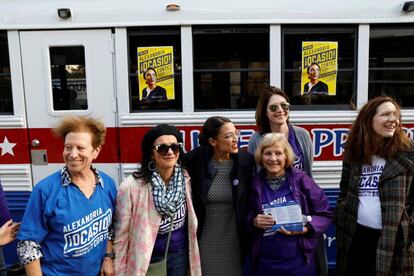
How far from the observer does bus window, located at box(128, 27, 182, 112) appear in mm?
2971

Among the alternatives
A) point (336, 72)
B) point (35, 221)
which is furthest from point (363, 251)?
point (35, 221)

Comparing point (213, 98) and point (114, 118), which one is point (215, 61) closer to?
point (213, 98)

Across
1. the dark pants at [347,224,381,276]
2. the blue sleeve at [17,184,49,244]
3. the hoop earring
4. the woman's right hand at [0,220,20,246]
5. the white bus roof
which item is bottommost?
the dark pants at [347,224,381,276]

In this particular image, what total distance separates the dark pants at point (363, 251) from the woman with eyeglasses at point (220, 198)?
57 centimetres

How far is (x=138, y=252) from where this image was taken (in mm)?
1850

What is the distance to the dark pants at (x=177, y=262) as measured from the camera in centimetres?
197

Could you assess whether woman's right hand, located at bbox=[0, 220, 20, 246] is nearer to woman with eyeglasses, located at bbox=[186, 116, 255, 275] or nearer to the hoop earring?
the hoop earring

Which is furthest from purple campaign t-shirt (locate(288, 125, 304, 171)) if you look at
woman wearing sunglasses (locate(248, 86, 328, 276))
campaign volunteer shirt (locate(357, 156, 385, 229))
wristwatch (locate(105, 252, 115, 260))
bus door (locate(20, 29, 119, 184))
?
bus door (locate(20, 29, 119, 184))

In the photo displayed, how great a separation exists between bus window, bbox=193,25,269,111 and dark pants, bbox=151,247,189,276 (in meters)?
1.30

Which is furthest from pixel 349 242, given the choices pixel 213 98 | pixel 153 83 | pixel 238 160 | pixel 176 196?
pixel 153 83

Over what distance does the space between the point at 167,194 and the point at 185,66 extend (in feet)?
4.35

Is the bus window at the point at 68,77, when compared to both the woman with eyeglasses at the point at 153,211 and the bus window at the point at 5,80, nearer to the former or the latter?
the bus window at the point at 5,80

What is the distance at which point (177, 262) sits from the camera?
1.99 m

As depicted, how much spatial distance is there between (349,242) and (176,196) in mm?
947
